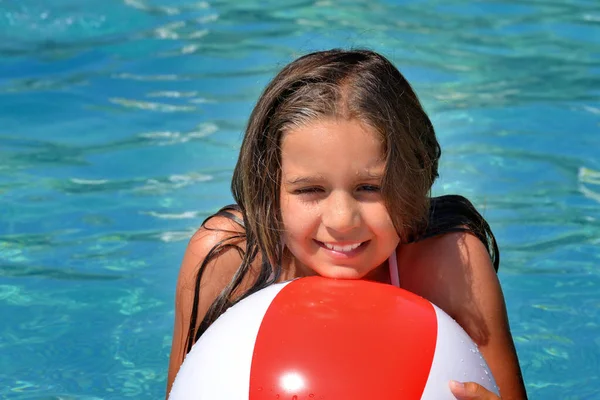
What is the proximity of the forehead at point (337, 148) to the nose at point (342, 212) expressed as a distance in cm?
9

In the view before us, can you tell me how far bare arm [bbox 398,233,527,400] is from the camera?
3.60 m

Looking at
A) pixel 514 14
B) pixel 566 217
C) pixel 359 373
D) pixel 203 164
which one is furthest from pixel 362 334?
pixel 514 14

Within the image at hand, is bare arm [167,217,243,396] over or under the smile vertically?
under

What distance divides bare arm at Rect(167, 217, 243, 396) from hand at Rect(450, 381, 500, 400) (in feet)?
3.98

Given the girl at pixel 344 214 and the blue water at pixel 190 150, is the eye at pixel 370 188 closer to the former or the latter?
the girl at pixel 344 214

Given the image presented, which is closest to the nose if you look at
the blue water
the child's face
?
the child's face

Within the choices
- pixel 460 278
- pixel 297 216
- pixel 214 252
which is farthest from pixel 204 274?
pixel 460 278

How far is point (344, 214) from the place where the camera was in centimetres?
322

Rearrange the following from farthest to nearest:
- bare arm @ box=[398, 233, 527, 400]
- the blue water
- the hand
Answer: the blue water < bare arm @ box=[398, 233, 527, 400] < the hand

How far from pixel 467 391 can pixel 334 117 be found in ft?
3.12

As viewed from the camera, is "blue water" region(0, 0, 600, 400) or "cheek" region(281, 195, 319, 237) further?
"blue water" region(0, 0, 600, 400)

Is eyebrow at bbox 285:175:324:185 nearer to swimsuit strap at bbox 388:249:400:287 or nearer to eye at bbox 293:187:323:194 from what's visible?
eye at bbox 293:187:323:194

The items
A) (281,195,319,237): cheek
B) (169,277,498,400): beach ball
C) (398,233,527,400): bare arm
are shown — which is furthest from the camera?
(398,233,527,400): bare arm

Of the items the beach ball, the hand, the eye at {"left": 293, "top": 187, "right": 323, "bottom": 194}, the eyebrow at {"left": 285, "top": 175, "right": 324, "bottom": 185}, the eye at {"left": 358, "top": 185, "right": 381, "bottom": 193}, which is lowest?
the hand
